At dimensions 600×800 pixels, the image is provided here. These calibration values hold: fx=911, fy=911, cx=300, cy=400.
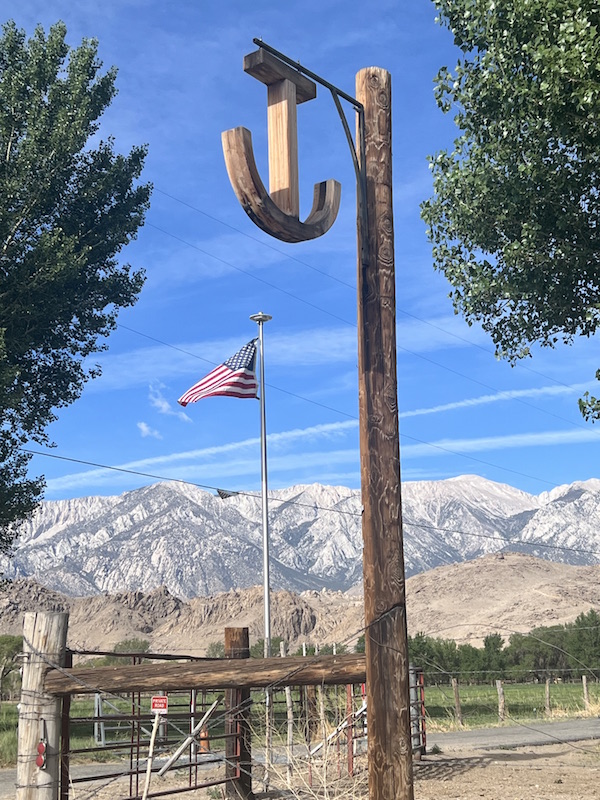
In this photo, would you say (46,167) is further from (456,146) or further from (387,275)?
(387,275)

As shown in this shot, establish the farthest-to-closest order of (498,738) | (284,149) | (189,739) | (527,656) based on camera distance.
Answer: (527,656) < (498,738) < (189,739) < (284,149)

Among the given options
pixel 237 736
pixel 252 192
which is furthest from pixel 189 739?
pixel 252 192

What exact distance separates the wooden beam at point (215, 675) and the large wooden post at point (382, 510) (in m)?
0.26

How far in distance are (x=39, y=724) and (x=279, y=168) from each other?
4324 mm

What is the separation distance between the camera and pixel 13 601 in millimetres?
165875

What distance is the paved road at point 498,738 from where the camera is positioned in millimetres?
17828

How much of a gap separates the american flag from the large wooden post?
16961 mm

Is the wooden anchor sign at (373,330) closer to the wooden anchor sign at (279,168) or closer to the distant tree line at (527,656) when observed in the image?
the wooden anchor sign at (279,168)

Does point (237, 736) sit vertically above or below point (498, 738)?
above

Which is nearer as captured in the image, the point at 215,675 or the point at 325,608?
the point at 215,675

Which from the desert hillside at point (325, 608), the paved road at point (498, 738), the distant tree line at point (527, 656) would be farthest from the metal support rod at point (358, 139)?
the desert hillside at point (325, 608)

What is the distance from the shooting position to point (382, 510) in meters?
5.71

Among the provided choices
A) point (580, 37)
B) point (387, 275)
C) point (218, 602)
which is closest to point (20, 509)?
point (580, 37)

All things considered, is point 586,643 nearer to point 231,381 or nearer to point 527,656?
point 527,656
